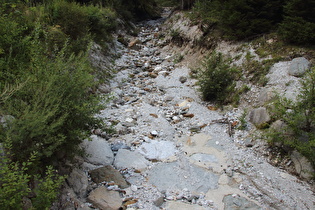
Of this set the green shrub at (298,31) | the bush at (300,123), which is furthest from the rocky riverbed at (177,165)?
the green shrub at (298,31)

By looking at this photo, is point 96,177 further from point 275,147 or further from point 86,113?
point 275,147

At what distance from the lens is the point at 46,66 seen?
4555 mm

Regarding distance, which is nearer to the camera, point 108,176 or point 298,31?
point 108,176

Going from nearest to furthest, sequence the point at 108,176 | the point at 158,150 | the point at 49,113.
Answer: the point at 49,113
the point at 108,176
the point at 158,150

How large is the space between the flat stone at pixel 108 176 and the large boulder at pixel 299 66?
555 cm

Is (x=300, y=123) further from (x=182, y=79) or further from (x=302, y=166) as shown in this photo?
(x=182, y=79)

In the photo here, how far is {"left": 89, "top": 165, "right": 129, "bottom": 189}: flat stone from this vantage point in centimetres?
446

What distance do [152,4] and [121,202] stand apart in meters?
18.8

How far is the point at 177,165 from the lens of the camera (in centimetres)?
515

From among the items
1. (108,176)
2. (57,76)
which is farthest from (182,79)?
(57,76)

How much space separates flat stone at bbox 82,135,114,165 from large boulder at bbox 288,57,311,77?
553cm

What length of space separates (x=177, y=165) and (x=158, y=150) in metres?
0.70

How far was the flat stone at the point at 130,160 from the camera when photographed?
5051 millimetres

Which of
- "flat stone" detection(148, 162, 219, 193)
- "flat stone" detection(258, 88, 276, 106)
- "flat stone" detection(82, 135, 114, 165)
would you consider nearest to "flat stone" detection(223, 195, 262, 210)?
"flat stone" detection(148, 162, 219, 193)
